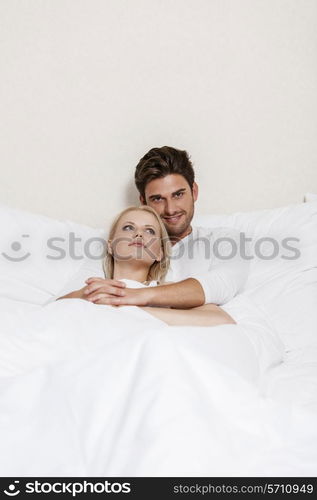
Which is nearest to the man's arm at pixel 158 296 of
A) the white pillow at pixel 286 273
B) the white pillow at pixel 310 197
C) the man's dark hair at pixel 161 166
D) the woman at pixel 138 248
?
the woman at pixel 138 248

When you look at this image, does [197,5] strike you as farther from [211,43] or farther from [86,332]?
[86,332]

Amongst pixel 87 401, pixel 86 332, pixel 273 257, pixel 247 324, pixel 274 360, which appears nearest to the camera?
pixel 87 401

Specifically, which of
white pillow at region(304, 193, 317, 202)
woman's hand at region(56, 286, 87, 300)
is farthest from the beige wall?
woman's hand at region(56, 286, 87, 300)

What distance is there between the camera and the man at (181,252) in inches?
56.5

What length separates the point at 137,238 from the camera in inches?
65.6

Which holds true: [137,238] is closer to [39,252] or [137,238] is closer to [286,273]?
[39,252]

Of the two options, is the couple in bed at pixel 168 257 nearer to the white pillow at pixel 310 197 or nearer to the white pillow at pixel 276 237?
the white pillow at pixel 276 237

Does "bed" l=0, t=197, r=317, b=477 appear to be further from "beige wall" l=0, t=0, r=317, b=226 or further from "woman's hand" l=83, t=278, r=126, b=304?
"beige wall" l=0, t=0, r=317, b=226

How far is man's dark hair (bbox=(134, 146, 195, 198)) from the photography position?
1.89 m

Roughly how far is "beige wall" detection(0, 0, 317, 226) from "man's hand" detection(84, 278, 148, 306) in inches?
27.8

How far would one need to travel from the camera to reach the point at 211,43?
2109 mm
